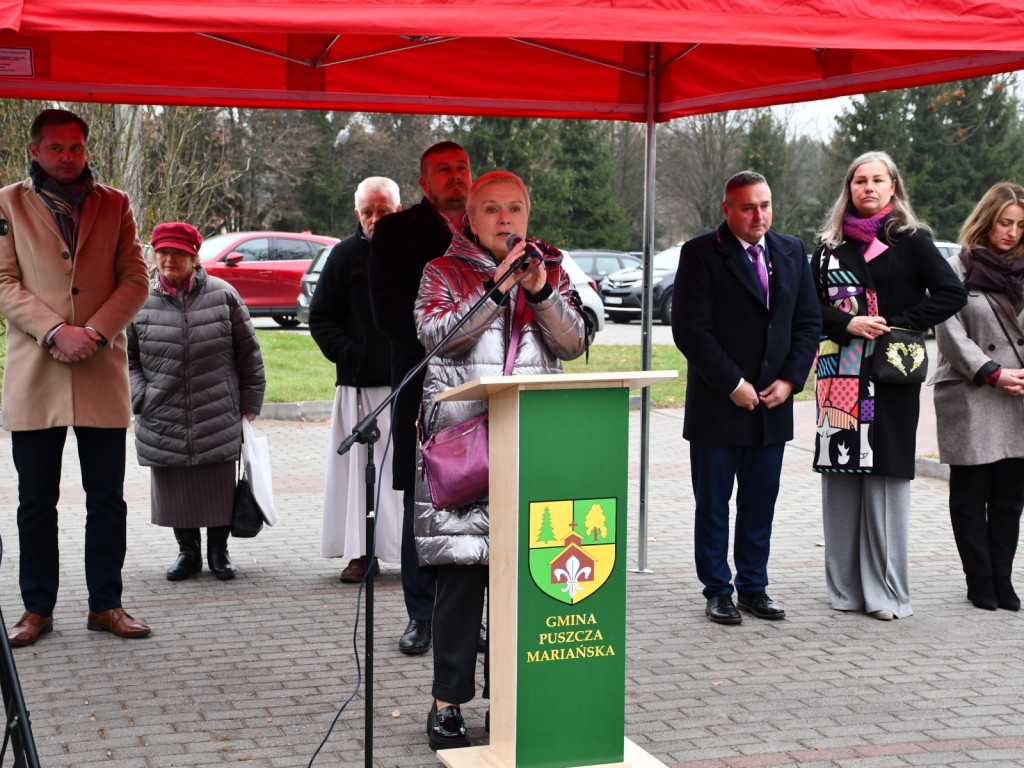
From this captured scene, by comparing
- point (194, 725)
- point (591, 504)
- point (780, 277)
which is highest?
point (780, 277)

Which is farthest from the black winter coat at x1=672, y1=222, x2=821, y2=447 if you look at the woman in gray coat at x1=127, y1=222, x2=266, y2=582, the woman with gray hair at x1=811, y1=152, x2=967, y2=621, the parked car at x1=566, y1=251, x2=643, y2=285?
the parked car at x1=566, y1=251, x2=643, y2=285

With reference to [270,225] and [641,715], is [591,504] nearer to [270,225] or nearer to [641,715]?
[641,715]

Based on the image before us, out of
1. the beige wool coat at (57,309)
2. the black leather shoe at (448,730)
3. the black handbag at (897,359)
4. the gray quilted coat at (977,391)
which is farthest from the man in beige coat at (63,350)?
the gray quilted coat at (977,391)

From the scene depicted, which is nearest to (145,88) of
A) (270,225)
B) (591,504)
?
(591,504)

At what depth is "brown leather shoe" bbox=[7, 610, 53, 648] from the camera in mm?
5695

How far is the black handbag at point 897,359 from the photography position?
20.3 feet

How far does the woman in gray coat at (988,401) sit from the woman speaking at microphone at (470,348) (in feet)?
9.87

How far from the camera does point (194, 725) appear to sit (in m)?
4.72

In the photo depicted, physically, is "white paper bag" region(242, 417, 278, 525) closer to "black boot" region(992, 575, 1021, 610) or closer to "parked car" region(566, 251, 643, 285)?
"black boot" region(992, 575, 1021, 610)

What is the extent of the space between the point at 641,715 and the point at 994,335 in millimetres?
3084

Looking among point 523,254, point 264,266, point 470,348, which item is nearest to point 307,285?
point 264,266

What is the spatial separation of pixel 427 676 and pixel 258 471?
6.99 ft

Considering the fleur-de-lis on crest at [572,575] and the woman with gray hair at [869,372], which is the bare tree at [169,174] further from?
the fleur-de-lis on crest at [572,575]

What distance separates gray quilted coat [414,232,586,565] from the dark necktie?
2.03 m
